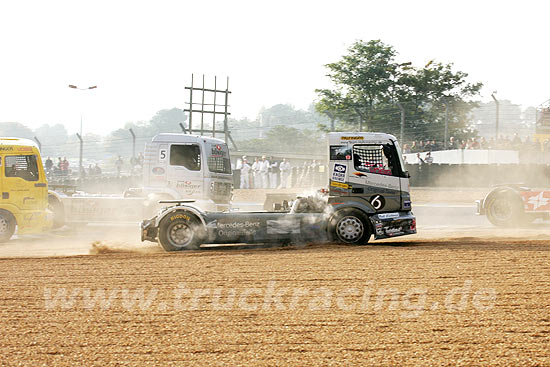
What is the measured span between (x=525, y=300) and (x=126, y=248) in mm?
7712

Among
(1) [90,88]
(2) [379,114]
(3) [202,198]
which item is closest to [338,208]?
(3) [202,198]

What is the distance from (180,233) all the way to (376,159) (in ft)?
13.1

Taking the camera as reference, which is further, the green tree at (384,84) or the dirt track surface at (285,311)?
the green tree at (384,84)

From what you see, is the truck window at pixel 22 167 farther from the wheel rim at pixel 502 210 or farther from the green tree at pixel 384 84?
the green tree at pixel 384 84

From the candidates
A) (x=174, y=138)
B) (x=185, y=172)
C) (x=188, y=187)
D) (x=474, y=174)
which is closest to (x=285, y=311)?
(x=188, y=187)

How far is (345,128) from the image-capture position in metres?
28.4

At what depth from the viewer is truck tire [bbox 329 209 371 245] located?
37.1ft

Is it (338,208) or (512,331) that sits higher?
(338,208)

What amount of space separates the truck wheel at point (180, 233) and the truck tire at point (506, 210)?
8487mm

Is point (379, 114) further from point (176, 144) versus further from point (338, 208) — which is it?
point (338, 208)

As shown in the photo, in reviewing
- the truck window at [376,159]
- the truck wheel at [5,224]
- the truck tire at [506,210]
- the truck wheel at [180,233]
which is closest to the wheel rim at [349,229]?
the truck window at [376,159]

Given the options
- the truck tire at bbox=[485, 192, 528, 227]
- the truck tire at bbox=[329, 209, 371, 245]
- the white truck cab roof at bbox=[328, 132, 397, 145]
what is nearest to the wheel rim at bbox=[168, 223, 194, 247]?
the truck tire at bbox=[329, 209, 371, 245]

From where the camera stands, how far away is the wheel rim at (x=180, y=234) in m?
11.2

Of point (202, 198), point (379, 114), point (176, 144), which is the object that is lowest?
point (202, 198)
